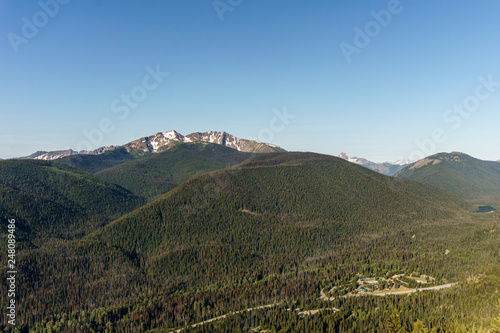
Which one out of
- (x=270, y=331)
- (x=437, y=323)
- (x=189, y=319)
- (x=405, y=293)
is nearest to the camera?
(x=437, y=323)

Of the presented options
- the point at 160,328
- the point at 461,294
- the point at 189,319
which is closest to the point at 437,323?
the point at 461,294

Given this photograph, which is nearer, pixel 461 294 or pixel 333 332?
pixel 333 332

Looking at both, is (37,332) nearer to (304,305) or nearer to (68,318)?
(68,318)

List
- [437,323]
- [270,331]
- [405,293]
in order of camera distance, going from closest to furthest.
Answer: [437,323], [270,331], [405,293]

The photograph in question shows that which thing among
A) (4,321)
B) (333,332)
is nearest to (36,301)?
(4,321)

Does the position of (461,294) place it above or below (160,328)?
above

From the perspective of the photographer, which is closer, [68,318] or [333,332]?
[333,332]

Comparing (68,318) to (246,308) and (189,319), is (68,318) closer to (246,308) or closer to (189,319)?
(189,319)

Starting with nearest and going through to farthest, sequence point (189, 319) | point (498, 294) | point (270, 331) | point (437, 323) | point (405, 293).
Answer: point (437, 323)
point (270, 331)
point (498, 294)
point (189, 319)
point (405, 293)

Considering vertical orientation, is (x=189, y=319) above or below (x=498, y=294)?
below
